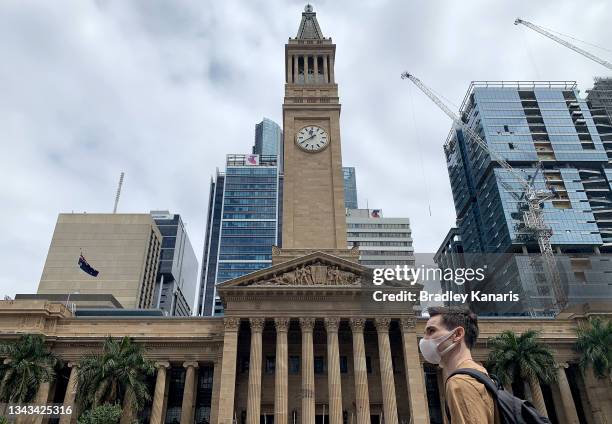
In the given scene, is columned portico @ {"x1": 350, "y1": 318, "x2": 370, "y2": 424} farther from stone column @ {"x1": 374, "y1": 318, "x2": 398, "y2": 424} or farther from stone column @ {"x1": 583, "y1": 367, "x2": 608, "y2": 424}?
stone column @ {"x1": 583, "y1": 367, "x2": 608, "y2": 424}

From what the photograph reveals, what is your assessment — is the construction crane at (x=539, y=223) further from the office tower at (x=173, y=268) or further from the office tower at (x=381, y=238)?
the office tower at (x=173, y=268)

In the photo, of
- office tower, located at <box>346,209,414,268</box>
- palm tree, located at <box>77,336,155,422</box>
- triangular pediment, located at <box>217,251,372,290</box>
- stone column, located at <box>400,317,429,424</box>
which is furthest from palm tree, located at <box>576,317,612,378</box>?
office tower, located at <box>346,209,414,268</box>

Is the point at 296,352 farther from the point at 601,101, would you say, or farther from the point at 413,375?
the point at 601,101

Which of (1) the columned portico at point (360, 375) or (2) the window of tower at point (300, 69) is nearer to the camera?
(1) the columned portico at point (360, 375)

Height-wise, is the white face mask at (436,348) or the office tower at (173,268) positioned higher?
the office tower at (173,268)

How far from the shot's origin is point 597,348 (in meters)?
41.4

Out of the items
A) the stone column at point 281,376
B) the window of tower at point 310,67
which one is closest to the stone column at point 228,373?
the stone column at point 281,376

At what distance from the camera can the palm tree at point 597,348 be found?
40875 mm

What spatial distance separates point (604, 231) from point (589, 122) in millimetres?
30275

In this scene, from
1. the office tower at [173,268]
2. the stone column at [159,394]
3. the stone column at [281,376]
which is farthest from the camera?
the office tower at [173,268]

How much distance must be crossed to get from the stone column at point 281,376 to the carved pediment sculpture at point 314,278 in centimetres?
343

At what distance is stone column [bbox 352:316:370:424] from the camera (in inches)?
1543

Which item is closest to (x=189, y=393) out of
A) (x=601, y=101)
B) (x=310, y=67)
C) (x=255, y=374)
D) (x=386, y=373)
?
(x=255, y=374)

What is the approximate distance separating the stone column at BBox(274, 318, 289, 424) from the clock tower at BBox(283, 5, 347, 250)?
11908 mm
